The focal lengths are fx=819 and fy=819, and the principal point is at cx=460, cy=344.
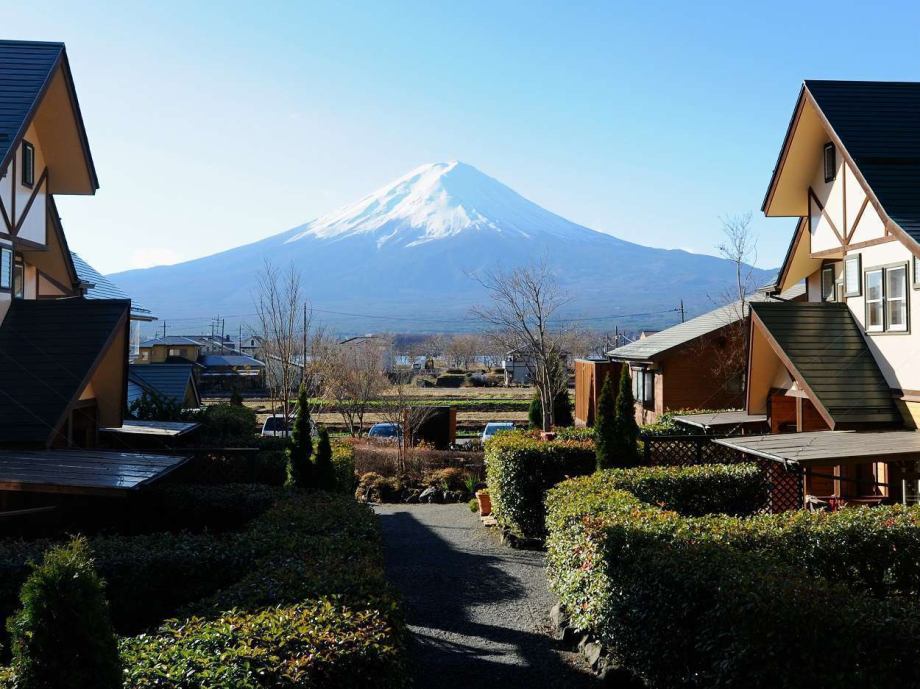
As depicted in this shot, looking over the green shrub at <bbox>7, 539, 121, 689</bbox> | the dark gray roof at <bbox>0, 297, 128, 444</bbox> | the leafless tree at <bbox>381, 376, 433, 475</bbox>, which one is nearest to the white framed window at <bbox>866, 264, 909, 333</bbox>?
the dark gray roof at <bbox>0, 297, 128, 444</bbox>

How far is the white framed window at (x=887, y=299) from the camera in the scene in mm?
15148

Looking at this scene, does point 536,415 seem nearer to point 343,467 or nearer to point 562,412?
point 562,412

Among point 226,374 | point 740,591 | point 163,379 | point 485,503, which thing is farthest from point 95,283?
point 226,374

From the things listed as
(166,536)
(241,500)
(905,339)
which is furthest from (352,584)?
(905,339)

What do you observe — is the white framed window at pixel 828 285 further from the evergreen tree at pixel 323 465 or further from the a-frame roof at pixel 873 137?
the evergreen tree at pixel 323 465

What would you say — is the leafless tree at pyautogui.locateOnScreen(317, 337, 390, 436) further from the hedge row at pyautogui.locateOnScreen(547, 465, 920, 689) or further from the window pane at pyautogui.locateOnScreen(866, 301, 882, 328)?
the hedge row at pyautogui.locateOnScreen(547, 465, 920, 689)

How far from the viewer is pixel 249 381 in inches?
2805

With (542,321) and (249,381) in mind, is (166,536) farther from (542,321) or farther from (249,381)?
(249,381)

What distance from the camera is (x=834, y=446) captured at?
1312cm

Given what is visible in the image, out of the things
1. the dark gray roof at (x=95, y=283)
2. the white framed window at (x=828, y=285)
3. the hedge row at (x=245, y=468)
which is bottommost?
the hedge row at (x=245, y=468)

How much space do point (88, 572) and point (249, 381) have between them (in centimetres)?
6825

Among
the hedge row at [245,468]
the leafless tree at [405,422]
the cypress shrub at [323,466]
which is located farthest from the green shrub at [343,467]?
the leafless tree at [405,422]

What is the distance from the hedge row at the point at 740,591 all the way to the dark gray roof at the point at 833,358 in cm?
545

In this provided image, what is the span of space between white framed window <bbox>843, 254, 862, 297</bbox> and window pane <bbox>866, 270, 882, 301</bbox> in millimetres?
196
